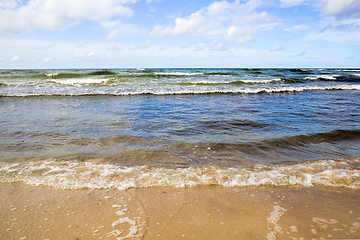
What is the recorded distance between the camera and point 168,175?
3.33 m

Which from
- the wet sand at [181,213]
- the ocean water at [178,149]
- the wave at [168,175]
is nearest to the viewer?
the wet sand at [181,213]

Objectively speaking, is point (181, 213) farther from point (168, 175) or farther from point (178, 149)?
point (178, 149)

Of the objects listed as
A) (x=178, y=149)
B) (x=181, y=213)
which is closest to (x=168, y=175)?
(x=181, y=213)

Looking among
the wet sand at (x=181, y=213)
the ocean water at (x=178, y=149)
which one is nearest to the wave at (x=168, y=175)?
the ocean water at (x=178, y=149)

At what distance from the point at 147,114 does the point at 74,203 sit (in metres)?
5.00

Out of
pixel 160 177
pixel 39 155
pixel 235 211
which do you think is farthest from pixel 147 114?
pixel 235 211

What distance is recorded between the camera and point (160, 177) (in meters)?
3.28

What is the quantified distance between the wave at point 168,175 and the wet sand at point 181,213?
14 centimetres

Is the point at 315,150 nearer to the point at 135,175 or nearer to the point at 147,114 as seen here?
the point at 135,175

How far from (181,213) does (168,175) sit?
887 mm

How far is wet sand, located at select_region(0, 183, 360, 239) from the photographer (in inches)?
85.7

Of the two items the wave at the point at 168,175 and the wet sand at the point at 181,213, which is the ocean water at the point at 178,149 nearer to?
the wave at the point at 168,175

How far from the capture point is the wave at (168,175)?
123 inches

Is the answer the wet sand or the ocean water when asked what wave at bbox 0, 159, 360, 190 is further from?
the wet sand
